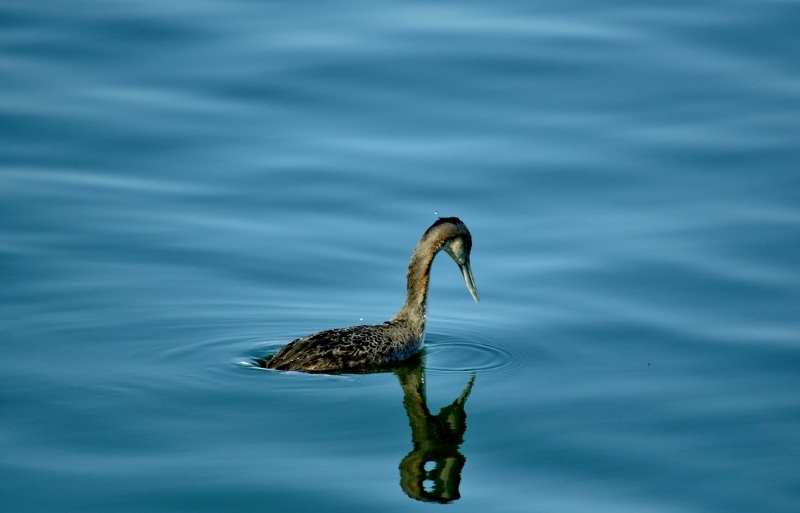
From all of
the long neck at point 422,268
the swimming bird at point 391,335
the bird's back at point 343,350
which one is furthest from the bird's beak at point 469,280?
the bird's back at point 343,350

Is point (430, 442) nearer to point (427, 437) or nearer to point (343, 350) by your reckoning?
point (427, 437)

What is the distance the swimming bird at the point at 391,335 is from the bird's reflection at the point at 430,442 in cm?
25

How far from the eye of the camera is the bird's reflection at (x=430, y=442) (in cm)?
891

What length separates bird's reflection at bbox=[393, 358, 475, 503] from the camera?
29.2ft

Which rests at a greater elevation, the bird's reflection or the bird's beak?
the bird's beak

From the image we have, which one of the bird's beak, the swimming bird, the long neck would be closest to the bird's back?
the swimming bird

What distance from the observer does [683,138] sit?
627 inches

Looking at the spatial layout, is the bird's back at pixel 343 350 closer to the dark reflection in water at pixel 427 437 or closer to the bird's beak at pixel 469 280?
the dark reflection in water at pixel 427 437

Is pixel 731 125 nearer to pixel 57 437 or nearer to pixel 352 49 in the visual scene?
pixel 352 49

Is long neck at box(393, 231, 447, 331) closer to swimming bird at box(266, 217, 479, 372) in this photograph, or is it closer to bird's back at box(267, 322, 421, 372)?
swimming bird at box(266, 217, 479, 372)

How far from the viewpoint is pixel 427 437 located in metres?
9.88

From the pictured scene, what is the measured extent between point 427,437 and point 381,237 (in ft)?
14.1

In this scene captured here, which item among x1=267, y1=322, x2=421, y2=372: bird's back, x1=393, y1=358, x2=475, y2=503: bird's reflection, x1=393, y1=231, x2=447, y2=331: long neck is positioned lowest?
x1=393, y1=358, x2=475, y2=503: bird's reflection

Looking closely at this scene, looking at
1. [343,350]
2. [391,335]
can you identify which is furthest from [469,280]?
[343,350]
